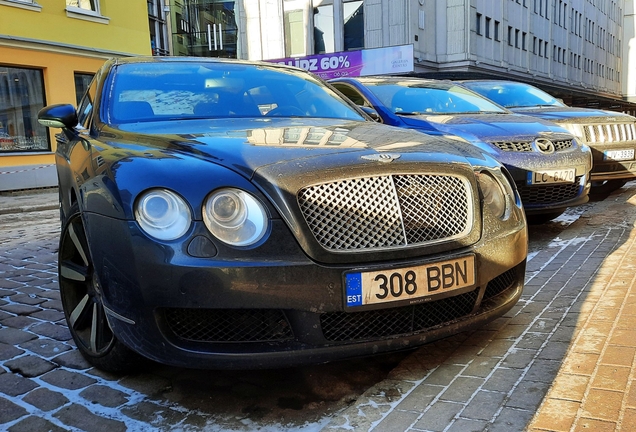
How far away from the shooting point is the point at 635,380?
7.73 feet

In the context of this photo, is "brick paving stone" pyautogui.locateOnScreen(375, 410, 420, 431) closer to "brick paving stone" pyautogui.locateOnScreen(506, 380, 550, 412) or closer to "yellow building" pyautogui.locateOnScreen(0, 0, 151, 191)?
"brick paving stone" pyautogui.locateOnScreen(506, 380, 550, 412)

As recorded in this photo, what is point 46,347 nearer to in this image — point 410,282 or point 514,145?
point 410,282

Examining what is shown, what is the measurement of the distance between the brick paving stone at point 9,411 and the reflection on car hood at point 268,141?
4.09 ft

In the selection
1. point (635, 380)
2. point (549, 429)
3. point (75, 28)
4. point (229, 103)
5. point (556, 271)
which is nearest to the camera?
point (549, 429)

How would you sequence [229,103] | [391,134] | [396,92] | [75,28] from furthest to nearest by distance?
1. [75,28]
2. [396,92]
3. [229,103]
4. [391,134]

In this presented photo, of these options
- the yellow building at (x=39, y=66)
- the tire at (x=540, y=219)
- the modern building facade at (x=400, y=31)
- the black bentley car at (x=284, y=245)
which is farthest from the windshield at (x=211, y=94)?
the modern building facade at (x=400, y=31)

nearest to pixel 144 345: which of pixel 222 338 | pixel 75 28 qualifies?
pixel 222 338

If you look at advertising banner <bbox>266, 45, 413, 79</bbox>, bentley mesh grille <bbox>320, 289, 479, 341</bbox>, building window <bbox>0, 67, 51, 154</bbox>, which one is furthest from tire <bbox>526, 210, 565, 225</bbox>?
advertising banner <bbox>266, 45, 413, 79</bbox>

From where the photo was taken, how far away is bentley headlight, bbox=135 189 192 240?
2.20 m

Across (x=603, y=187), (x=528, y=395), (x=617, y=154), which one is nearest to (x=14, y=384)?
(x=528, y=395)

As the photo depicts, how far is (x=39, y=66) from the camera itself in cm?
1569

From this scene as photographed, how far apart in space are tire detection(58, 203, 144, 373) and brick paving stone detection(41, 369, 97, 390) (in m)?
0.08

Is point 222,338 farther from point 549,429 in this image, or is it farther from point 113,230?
point 549,429

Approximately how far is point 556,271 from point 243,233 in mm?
2884
